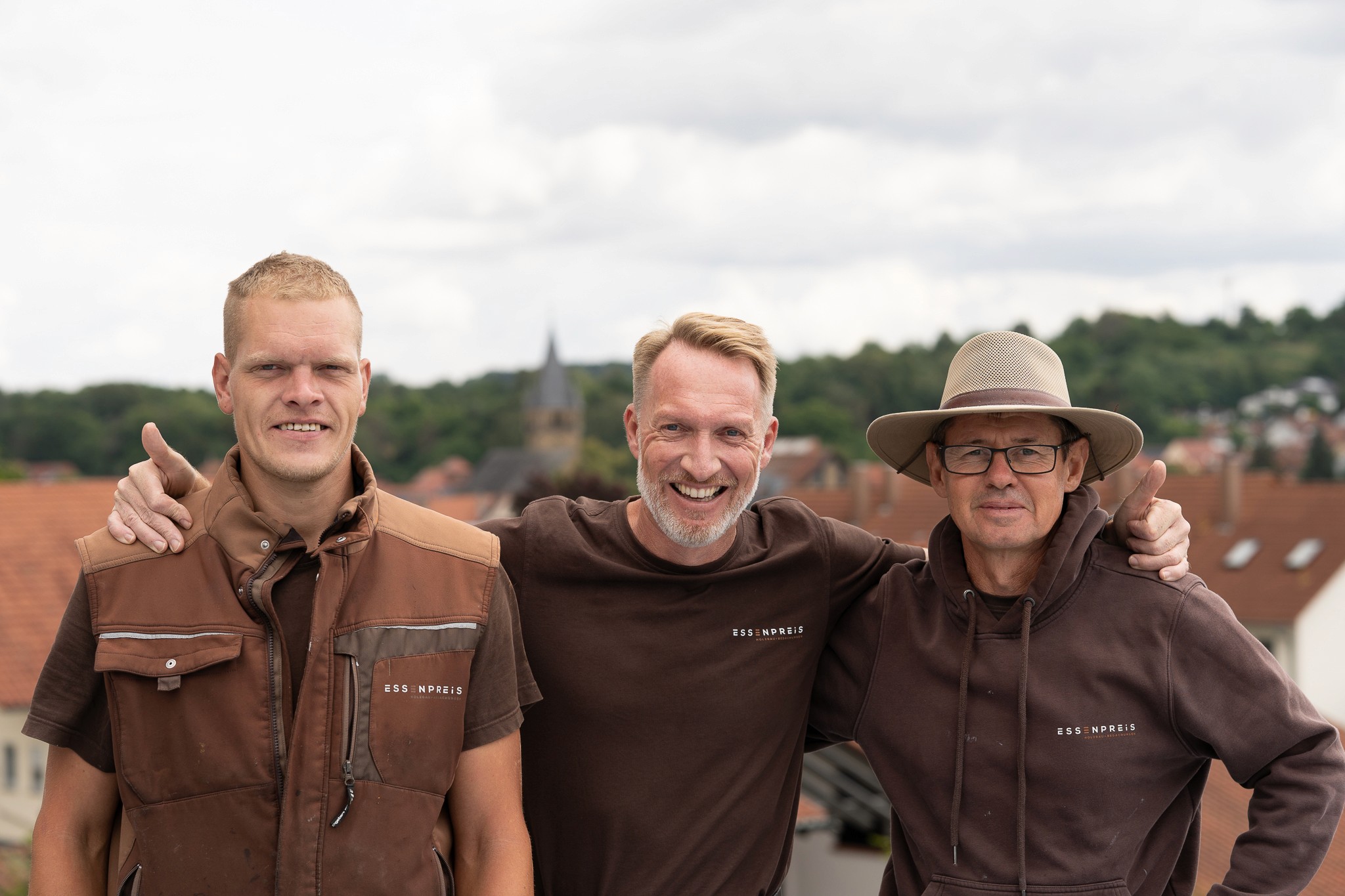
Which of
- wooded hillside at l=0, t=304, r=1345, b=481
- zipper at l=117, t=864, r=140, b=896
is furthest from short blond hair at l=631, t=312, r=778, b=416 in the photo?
wooded hillside at l=0, t=304, r=1345, b=481

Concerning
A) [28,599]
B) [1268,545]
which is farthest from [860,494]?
[28,599]

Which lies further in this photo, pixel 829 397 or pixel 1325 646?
pixel 829 397

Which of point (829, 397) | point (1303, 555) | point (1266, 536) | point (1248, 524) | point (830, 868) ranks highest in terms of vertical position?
point (829, 397)

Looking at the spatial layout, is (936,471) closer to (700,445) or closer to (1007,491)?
(1007,491)

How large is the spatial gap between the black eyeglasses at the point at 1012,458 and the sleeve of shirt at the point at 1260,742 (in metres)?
0.47

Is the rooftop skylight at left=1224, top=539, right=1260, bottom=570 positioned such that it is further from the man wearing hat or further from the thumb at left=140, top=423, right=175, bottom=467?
the thumb at left=140, top=423, right=175, bottom=467

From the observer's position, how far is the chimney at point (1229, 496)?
42219 millimetres

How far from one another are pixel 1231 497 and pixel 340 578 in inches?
1717

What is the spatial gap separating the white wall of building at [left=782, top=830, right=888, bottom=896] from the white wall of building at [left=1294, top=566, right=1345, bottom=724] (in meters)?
26.1

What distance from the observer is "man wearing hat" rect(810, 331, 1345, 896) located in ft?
10.2

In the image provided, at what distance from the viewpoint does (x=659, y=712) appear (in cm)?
357

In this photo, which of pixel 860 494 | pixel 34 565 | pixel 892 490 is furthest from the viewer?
pixel 860 494

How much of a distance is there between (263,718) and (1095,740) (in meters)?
1.88

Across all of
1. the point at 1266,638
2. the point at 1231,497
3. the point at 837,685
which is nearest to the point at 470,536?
the point at 837,685
